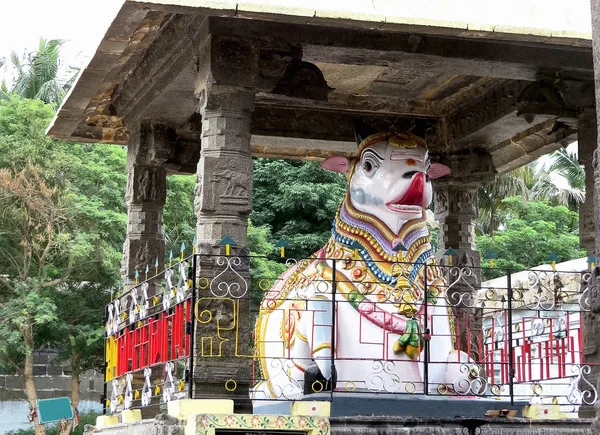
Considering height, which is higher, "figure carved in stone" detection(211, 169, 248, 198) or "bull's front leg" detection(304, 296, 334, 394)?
"figure carved in stone" detection(211, 169, 248, 198)

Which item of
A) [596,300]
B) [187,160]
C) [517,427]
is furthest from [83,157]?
[596,300]

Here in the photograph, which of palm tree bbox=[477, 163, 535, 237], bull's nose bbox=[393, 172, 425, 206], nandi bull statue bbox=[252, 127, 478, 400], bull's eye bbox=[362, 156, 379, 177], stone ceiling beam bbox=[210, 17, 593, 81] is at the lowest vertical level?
nandi bull statue bbox=[252, 127, 478, 400]

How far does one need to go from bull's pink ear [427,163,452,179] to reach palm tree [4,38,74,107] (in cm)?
2298

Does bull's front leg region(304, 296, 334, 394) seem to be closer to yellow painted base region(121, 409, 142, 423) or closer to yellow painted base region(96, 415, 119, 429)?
yellow painted base region(121, 409, 142, 423)

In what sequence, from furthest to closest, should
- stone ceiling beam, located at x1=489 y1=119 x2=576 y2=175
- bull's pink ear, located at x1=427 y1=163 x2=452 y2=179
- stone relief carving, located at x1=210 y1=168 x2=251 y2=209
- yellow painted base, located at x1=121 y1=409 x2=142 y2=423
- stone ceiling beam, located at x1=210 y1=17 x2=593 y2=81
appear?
1. stone ceiling beam, located at x1=489 y1=119 x2=576 y2=175
2. bull's pink ear, located at x1=427 y1=163 x2=452 y2=179
3. yellow painted base, located at x1=121 y1=409 x2=142 y2=423
4. stone ceiling beam, located at x1=210 y1=17 x2=593 y2=81
5. stone relief carving, located at x1=210 y1=168 x2=251 y2=209

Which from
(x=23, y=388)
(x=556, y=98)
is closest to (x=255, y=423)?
(x=556, y=98)

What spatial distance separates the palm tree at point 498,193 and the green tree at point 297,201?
31.0 ft

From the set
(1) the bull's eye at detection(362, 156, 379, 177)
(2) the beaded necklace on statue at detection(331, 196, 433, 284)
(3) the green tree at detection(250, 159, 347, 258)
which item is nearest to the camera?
(2) the beaded necklace on statue at detection(331, 196, 433, 284)

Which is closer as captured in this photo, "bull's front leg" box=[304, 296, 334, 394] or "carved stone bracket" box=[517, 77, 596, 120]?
"bull's front leg" box=[304, 296, 334, 394]

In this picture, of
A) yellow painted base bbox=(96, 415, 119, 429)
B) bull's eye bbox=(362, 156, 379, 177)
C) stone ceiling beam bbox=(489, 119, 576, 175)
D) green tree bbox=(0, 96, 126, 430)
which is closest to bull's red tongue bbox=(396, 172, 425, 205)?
bull's eye bbox=(362, 156, 379, 177)

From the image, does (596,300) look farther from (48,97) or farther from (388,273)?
(48,97)

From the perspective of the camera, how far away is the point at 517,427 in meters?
8.02

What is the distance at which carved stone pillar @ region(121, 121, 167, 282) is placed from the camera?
1091cm

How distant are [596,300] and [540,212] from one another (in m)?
25.8
